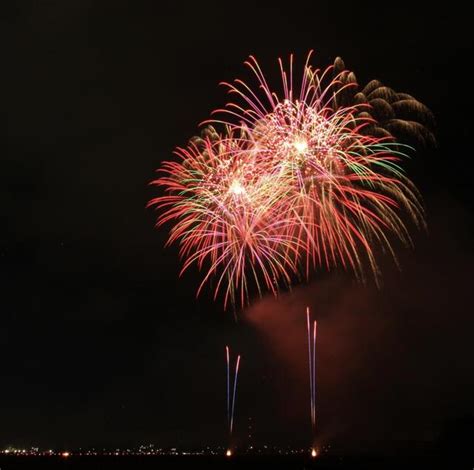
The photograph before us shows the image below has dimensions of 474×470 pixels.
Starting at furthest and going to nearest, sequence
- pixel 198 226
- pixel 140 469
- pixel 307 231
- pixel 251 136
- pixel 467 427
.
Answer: pixel 140 469 → pixel 467 427 → pixel 198 226 → pixel 251 136 → pixel 307 231

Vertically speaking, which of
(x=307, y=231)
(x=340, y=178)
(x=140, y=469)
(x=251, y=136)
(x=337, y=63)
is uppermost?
(x=337, y=63)

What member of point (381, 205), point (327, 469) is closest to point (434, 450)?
point (327, 469)

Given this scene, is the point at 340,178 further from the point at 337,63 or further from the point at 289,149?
the point at 337,63

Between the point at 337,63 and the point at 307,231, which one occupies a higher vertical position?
the point at 337,63

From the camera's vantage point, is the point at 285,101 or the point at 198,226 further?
the point at 198,226

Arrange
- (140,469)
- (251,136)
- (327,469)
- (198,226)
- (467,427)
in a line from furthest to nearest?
(140,469) → (327,469) → (467,427) → (198,226) → (251,136)

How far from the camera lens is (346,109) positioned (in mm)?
20922

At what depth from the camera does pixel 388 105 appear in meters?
20.3

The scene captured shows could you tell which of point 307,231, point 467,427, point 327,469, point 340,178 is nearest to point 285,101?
point 340,178

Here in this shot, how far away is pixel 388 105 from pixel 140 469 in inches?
3022

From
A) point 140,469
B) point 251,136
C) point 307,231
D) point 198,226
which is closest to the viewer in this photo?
point 307,231

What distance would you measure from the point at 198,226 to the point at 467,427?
25.1 m

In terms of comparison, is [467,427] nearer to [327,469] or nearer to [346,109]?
[327,469]

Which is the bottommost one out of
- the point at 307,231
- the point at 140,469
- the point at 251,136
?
the point at 140,469
